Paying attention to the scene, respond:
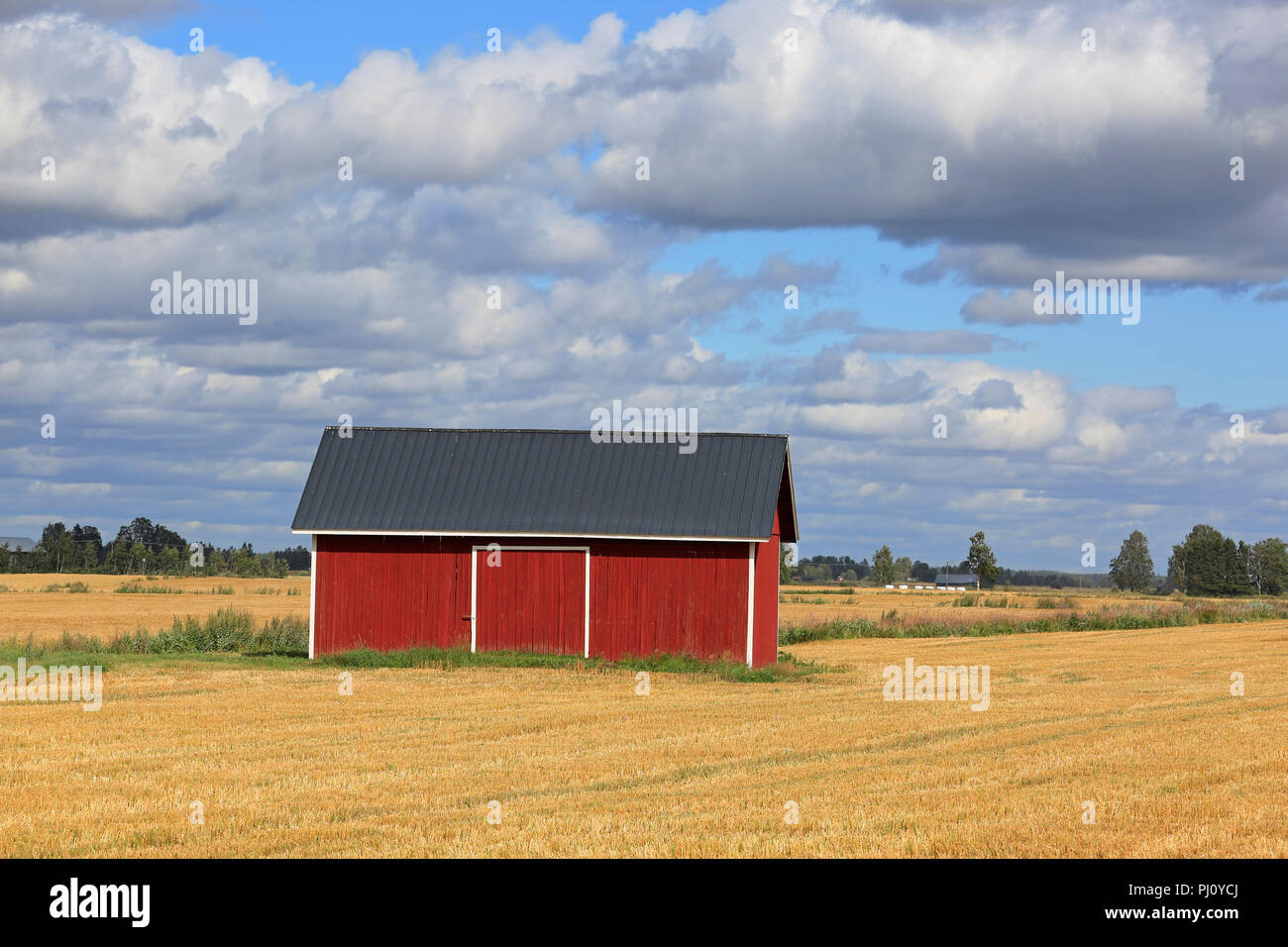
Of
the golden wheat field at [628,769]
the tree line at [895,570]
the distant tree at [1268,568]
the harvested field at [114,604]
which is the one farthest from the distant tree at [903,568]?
the golden wheat field at [628,769]

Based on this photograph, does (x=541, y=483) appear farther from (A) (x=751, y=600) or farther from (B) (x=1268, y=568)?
(B) (x=1268, y=568)

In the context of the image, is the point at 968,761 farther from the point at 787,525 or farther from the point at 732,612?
the point at 787,525

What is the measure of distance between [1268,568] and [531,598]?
121514 millimetres

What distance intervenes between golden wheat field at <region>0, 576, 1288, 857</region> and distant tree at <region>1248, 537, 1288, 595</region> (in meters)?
117

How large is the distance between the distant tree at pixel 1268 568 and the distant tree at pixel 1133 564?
30805 mm

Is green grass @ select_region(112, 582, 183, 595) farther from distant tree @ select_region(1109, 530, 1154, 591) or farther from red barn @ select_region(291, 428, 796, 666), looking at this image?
distant tree @ select_region(1109, 530, 1154, 591)

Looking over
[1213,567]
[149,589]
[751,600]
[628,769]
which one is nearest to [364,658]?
[751,600]

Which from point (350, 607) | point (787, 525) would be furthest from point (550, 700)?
point (787, 525)

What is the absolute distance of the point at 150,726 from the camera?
18562 millimetres

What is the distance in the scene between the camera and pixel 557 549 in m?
30.6

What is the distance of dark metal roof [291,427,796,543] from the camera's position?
30438 millimetres

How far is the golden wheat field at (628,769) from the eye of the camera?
1135 centimetres

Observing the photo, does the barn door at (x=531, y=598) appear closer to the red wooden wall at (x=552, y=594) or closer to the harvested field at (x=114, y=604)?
the red wooden wall at (x=552, y=594)

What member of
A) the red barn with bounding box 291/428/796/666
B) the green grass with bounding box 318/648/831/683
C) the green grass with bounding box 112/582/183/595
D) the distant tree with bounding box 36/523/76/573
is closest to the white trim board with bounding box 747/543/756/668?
the red barn with bounding box 291/428/796/666
